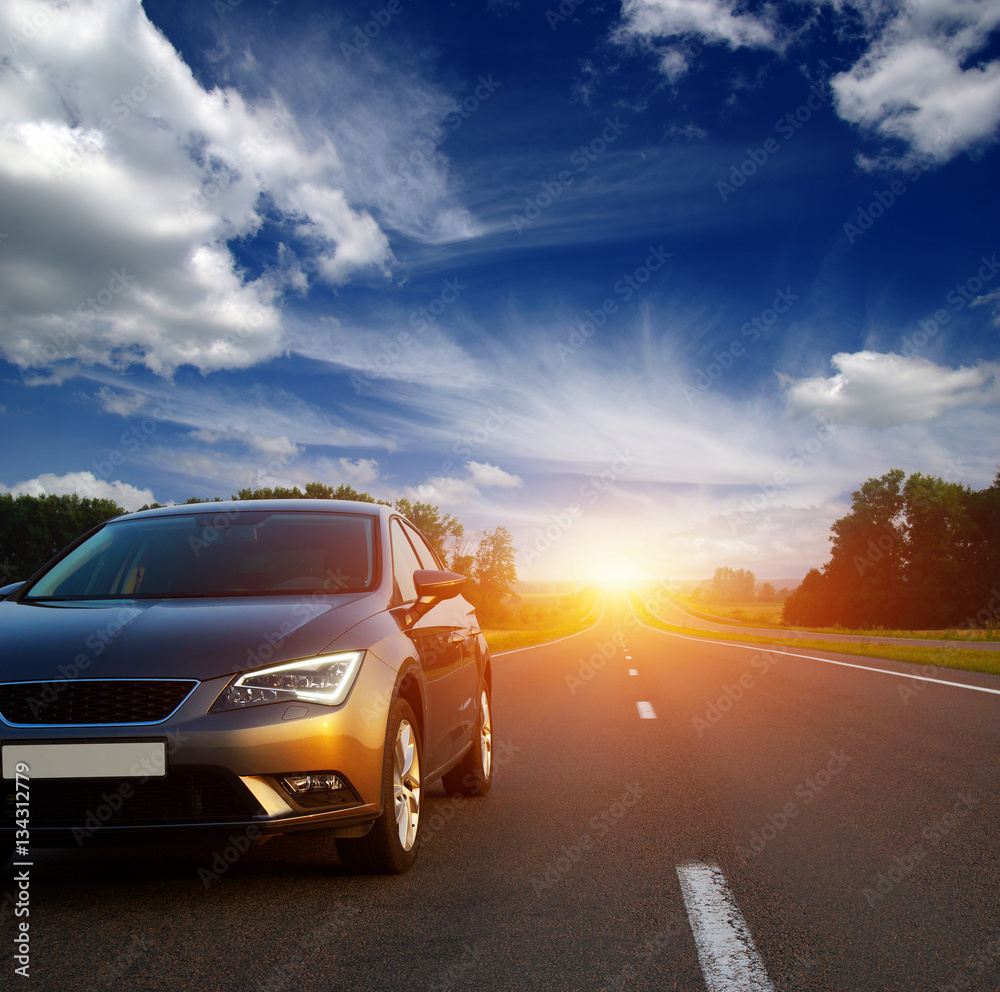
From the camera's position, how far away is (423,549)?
627cm

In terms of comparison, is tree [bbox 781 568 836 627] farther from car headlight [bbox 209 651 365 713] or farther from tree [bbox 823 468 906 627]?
car headlight [bbox 209 651 365 713]

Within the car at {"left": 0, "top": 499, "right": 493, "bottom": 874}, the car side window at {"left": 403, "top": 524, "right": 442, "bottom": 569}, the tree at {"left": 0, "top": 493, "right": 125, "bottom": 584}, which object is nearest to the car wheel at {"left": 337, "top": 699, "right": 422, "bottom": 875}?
the car at {"left": 0, "top": 499, "right": 493, "bottom": 874}

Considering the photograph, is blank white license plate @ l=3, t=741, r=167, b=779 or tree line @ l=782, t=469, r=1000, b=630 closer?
blank white license plate @ l=3, t=741, r=167, b=779

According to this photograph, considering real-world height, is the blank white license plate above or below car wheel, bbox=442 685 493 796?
above

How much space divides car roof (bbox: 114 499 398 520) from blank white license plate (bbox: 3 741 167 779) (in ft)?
6.88

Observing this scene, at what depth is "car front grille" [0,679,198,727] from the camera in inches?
127

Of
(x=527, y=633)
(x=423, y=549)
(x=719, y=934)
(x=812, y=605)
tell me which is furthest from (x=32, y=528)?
(x=812, y=605)

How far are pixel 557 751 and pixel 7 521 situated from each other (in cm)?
6931

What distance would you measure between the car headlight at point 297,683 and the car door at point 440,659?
2.54 feet

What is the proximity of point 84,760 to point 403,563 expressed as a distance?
7.36ft

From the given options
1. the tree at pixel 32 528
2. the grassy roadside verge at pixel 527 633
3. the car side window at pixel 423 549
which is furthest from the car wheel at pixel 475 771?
the tree at pixel 32 528

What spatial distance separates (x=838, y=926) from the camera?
326 cm

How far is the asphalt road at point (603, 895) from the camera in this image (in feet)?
9.38

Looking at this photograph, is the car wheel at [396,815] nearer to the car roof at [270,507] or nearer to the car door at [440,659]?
the car door at [440,659]
